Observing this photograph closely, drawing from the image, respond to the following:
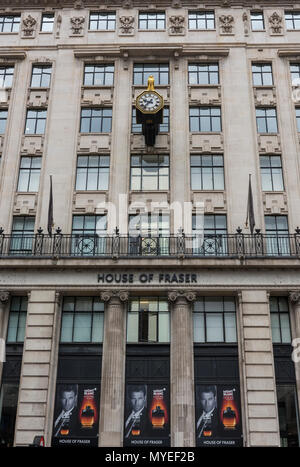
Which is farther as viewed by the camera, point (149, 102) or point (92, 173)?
point (92, 173)

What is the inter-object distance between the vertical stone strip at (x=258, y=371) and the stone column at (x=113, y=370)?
17.7 ft

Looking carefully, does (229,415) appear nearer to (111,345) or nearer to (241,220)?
(111,345)

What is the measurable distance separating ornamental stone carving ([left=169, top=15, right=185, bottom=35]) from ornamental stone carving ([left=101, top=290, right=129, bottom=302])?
16.6m

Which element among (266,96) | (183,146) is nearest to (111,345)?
(183,146)

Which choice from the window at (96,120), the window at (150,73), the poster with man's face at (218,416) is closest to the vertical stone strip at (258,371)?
the poster with man's face at (218,416)

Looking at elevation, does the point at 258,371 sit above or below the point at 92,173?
below

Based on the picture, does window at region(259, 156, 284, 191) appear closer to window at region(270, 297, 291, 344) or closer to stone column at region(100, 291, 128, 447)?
window at region(270, 297, 291, 344)

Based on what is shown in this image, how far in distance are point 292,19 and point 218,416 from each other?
77.1ft

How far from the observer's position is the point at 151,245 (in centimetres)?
2325

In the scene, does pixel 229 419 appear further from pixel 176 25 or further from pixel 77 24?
pixel 77 24

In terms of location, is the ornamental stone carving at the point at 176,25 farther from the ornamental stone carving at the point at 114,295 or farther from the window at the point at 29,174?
the ornamental stone carving at the point at 114,295

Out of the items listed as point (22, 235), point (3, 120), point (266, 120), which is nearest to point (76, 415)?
point (22, 235)

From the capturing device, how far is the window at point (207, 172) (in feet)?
81.8

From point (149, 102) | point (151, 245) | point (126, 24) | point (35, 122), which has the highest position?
point (126, 24)
